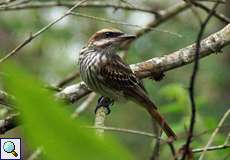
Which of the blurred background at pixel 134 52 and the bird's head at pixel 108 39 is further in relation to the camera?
the blurred background at pixel 134 52

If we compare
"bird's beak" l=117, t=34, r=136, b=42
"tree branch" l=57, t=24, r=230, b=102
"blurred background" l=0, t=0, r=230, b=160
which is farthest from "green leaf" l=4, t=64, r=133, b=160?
"blurred background" l=0, t=0, r=230, b=160

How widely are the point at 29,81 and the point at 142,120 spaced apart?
7382mm

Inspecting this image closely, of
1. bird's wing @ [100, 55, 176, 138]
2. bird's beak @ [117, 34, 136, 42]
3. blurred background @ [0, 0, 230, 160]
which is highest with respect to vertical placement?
blurred background @ [0, 0, 230, 160]

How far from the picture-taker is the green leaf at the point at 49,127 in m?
0.37

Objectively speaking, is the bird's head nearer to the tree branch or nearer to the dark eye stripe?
the dark eye stripe

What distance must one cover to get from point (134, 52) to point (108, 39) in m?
0.98

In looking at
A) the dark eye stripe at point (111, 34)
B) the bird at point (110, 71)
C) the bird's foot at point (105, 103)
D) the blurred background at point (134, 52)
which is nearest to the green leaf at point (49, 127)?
the bird's foot at point (105, 103)

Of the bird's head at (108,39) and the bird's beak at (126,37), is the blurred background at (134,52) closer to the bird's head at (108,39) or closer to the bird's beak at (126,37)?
the bird's head at (108,39)

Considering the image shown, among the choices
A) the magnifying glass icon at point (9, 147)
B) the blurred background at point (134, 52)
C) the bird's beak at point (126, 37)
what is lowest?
the magnifying glass icon at point (9, 147)

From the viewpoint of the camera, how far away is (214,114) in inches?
229

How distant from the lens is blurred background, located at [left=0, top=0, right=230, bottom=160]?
19.0ft

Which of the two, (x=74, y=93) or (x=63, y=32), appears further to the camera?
(x=63, y=32)

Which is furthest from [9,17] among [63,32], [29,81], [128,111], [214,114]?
[29,81]

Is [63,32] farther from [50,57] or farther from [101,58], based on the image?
[101,58]
